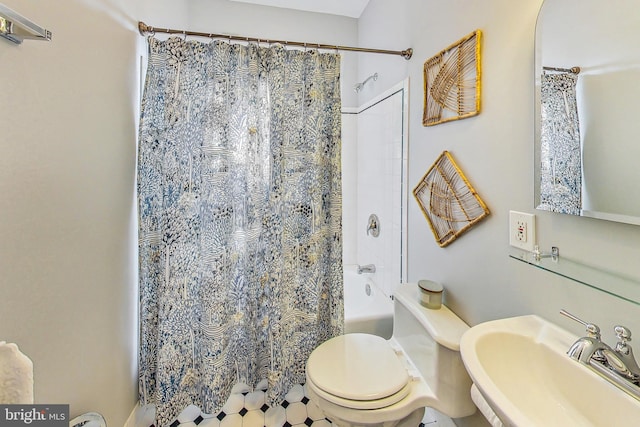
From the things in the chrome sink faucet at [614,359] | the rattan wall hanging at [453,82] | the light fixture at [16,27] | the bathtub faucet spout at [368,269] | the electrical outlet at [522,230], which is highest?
the rattan wall hanging at [453,82]

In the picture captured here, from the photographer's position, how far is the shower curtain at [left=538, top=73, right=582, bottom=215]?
34.5 inches

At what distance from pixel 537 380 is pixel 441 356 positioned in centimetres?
40

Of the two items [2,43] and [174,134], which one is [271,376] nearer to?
[174,134]

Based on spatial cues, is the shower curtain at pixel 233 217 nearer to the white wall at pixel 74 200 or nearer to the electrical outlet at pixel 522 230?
the white wall at pixel 74 200

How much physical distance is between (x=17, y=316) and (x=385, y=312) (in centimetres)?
179

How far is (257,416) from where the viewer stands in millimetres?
1683

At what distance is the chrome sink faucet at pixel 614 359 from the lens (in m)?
0.67

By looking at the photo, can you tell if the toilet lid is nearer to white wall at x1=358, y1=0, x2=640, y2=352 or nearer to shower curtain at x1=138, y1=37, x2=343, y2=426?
shower curtain at x1=138, y1=37, x2=343, y2=426

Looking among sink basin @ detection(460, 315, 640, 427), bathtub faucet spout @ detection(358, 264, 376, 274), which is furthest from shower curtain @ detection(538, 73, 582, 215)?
bathtub faucet spout @ detection(358, 264, 376, 274)

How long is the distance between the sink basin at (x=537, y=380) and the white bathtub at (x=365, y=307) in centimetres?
106

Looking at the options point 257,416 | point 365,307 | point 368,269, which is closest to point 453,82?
point 368,269

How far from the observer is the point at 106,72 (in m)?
1.23

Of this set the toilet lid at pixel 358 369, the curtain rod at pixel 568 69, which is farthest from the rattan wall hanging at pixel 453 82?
the toilet lid at pixel 358 369

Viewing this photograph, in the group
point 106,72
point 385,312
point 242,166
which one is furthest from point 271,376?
point 106,72
